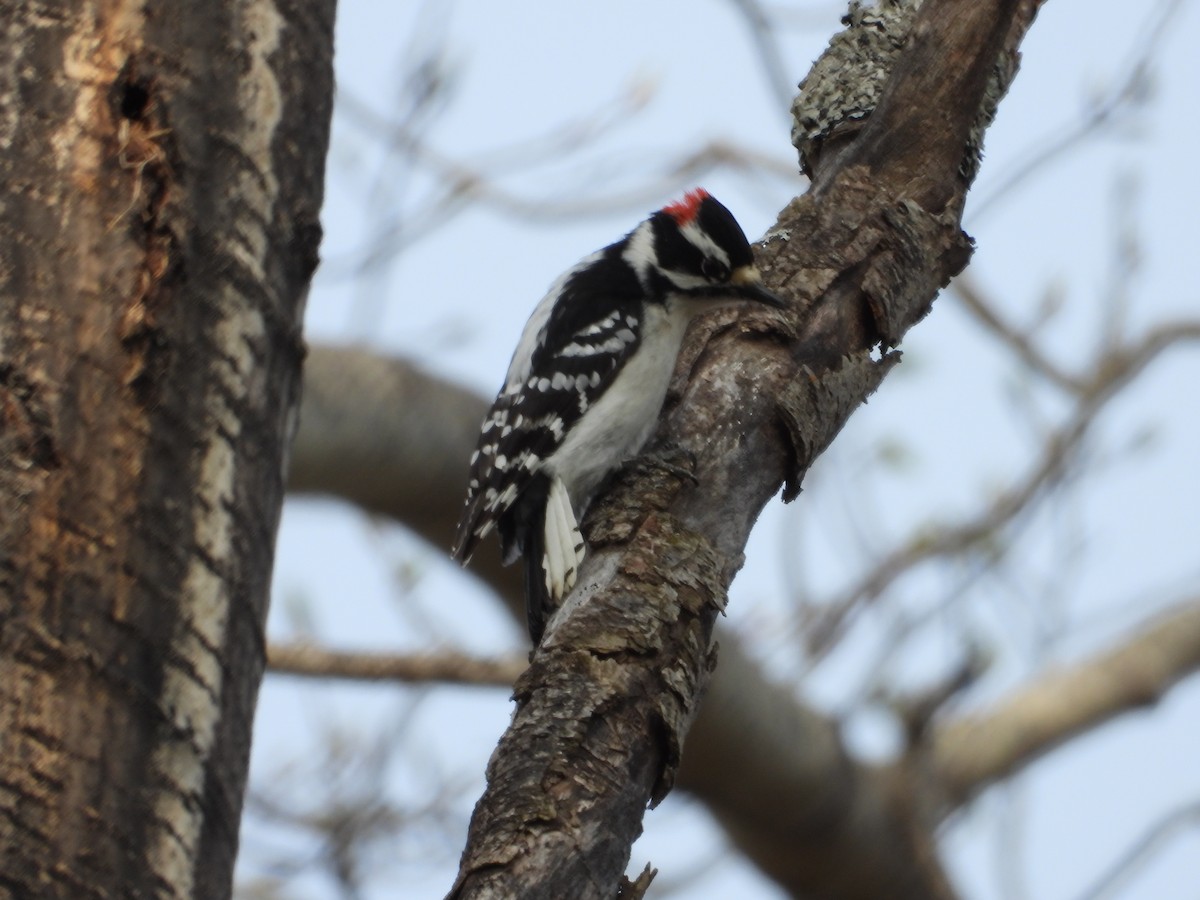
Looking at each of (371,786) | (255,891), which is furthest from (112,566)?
(255,891)

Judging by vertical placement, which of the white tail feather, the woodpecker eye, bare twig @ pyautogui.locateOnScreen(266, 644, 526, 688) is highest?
bare twig @ pyautogui.locateOnScreen(266, 644, 526, 688)

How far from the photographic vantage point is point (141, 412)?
7.75ft

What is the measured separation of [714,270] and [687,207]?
714 millimetres

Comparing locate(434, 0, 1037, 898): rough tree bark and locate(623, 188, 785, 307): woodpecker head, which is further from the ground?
locate(623, 188, 785, 307): woodpecker head

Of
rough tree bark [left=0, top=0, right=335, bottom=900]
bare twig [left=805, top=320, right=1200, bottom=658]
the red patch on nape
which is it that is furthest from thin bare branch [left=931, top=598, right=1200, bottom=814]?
rough tree bark [left=0, top=0, right=335, bottom=900]

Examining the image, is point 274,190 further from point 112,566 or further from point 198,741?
point 198,741

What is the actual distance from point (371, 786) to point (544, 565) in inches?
103

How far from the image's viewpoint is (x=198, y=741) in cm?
229

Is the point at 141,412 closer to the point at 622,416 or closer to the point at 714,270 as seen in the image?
the point at 622,416

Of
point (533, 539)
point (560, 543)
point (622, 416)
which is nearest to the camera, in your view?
point (560, 543)

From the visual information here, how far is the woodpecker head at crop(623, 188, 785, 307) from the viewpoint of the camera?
436cm

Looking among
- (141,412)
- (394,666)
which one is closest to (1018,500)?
(394,666)

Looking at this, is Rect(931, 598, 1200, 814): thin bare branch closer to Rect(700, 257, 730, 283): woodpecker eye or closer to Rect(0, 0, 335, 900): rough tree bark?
Rect(700, 257, 730, 283): woodpecker eye

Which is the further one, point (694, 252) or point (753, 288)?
point (694, 252)
